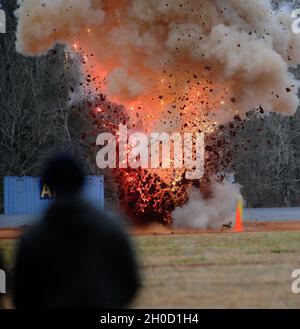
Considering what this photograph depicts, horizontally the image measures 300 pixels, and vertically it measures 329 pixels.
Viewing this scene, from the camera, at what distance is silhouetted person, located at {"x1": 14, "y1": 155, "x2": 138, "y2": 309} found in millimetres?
3746

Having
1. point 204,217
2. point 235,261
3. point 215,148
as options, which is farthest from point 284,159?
point 235,261

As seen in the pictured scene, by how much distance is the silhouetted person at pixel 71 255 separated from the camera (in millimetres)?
3746

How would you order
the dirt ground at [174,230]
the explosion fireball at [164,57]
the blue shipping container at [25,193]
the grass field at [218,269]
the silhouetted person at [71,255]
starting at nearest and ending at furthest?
the silhouetted person at [71,255] < the grass field at [218,269] < the dirt ground at [174,230] < the explosion fireball at [164,57] < the blue shipping container at [25,193]

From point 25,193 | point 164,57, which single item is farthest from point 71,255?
point 25,193

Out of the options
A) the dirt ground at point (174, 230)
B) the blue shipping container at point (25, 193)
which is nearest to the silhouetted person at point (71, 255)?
the dirt ground at point (174, 230)

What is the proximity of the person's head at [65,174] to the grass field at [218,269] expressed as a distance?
10.4 ft

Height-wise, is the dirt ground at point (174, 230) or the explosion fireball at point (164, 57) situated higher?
the explosion fireball at point (164, 57)

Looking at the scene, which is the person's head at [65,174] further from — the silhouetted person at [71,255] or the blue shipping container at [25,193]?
the blue shipping container at [25,193]

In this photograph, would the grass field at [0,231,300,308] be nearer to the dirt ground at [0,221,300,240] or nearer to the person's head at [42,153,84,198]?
the dirt ground at [0,221,300,240]

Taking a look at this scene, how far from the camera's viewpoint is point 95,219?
3760mm

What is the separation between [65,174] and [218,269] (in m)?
5.68

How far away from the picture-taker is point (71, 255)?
377 cm

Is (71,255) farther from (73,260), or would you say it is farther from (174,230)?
(174,230)

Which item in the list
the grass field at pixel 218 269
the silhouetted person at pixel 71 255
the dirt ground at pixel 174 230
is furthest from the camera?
the dirt ground at pixel 174 230
